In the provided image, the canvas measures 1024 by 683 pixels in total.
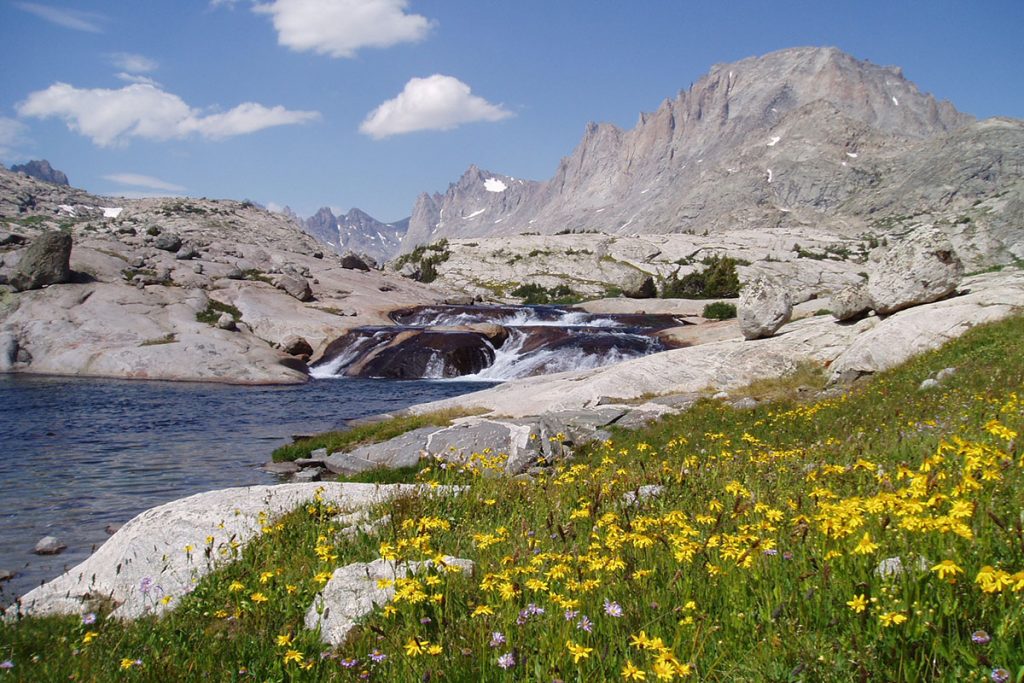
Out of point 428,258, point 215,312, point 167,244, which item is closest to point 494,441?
point 215,312

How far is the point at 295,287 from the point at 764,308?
150 ft

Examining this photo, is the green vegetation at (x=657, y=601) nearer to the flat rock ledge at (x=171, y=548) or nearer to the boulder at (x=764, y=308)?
the flat rock ledge at (x=171, y=548)

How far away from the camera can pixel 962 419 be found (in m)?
9.87

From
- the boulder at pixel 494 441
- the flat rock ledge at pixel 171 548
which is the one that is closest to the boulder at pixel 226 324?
the boulder at pixel 494 441

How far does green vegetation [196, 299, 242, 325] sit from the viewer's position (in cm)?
4969

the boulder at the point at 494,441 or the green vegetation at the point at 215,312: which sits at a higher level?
the green vegetation at the point at 215,312

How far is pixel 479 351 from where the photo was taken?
150 feet

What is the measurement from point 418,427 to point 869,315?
1748cm

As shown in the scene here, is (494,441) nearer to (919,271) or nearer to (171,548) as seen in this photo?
(171,548)

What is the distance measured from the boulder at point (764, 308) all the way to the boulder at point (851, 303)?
199 centimetres

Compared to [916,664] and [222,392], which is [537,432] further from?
[222,392]

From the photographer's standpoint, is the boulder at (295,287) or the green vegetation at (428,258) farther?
the green vegetation at (428,258)

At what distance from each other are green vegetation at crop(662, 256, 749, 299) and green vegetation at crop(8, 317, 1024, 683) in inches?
2883

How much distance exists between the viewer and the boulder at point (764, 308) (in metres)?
27.4
